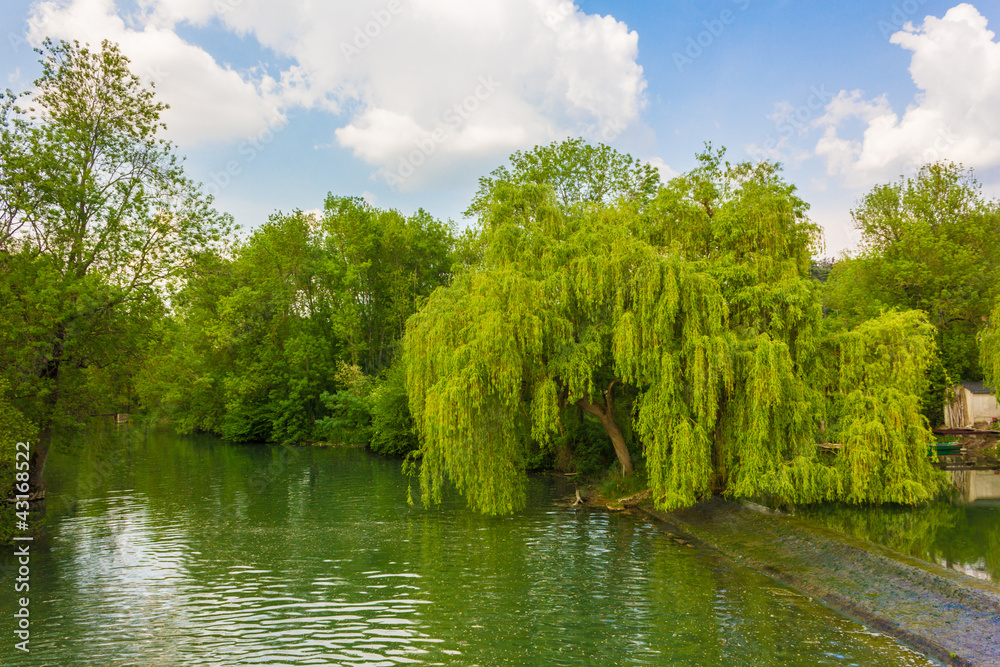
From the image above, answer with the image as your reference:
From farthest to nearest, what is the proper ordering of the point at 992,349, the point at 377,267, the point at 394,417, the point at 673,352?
1. the point at 377,267
2. the point at 394,417
3. the point at 992,349
4. the point at 673,352

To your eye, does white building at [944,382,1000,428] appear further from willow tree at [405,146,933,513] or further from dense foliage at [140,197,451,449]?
dense foliage at [140,197,451,449]

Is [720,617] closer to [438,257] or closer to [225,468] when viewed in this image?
[225,468]

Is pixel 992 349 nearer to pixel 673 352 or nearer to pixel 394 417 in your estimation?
pixel 673 352

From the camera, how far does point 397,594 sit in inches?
558

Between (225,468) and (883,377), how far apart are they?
109 feet

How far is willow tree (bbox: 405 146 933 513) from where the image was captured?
19375 mm

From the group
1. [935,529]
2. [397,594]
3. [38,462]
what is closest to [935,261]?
[935,529]

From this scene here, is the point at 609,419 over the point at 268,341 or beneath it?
beneath

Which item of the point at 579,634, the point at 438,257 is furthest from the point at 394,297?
the point at 579,634

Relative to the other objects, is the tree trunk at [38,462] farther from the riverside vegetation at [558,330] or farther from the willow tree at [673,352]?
the willow tree at [673,352]

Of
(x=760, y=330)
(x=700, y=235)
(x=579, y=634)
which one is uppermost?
(x=700, y=235)

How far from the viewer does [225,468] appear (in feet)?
124

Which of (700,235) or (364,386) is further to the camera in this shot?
(364,386)

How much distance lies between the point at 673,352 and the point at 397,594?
1077 centimetres
